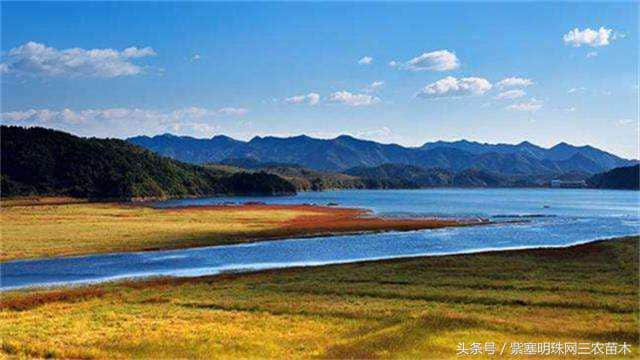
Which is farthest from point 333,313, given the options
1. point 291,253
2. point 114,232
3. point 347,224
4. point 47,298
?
point 347,224

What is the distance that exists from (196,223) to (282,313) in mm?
77971

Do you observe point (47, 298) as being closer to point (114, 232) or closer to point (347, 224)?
point (114, 232)

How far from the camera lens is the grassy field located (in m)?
32.8

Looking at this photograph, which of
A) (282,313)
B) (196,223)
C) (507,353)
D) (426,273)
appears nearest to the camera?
(507,353)

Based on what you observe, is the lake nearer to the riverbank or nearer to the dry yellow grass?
the riverbank

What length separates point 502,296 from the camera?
45.1m

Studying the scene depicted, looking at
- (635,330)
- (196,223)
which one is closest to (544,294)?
(635,330)

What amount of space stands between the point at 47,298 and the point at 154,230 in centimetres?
5308

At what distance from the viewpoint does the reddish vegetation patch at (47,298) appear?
45.6 metres

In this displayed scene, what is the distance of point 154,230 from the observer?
100750 mm

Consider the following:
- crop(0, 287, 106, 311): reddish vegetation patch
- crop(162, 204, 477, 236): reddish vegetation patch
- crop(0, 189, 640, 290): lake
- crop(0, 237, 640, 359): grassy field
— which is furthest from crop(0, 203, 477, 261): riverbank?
crop(0, 237, 640, 359): grassy field

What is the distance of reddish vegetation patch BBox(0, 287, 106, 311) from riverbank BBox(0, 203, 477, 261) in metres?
21.9

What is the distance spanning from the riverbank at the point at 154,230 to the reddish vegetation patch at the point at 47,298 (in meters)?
21.9

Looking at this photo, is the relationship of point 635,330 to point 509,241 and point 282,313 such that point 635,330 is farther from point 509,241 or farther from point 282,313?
point 509,241
